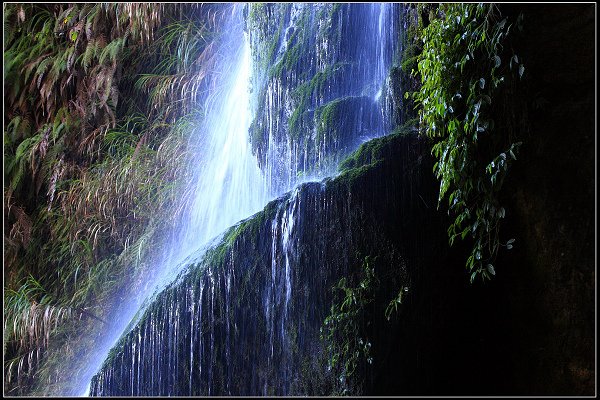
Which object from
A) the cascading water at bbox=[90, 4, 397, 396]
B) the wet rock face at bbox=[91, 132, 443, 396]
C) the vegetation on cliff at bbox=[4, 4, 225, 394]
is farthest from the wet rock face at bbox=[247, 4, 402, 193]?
the vegetation on cliff at bbox=[4, 4, 225, 394]

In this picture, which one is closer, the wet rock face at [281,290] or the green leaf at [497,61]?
the green leaf at [497,61]

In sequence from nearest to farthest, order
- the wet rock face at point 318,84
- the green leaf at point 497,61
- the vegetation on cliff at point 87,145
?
the green leaf at point 497,61
the wet rock face at point 318,84
the vegetation on cliff at point 87,145

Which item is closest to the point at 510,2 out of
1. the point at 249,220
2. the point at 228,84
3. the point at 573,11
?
the point at 573,11

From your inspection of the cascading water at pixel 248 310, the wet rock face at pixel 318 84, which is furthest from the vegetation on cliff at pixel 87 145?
the cascading water at pixel 248 310

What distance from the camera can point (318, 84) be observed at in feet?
13.7

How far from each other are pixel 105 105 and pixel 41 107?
786 millimetres

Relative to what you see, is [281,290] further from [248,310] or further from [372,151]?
[372,151]

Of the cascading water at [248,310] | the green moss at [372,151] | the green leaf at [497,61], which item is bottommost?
the cascading water at [248,310]

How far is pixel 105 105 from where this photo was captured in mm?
5664

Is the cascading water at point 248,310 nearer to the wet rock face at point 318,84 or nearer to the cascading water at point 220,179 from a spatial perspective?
the wet rock face at point 318,84

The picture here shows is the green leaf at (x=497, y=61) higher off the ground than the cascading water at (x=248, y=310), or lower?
higher

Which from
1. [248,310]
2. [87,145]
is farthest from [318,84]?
[87,145]

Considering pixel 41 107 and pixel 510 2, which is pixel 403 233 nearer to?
pixel 510 2

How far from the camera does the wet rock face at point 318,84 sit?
12.4ft
